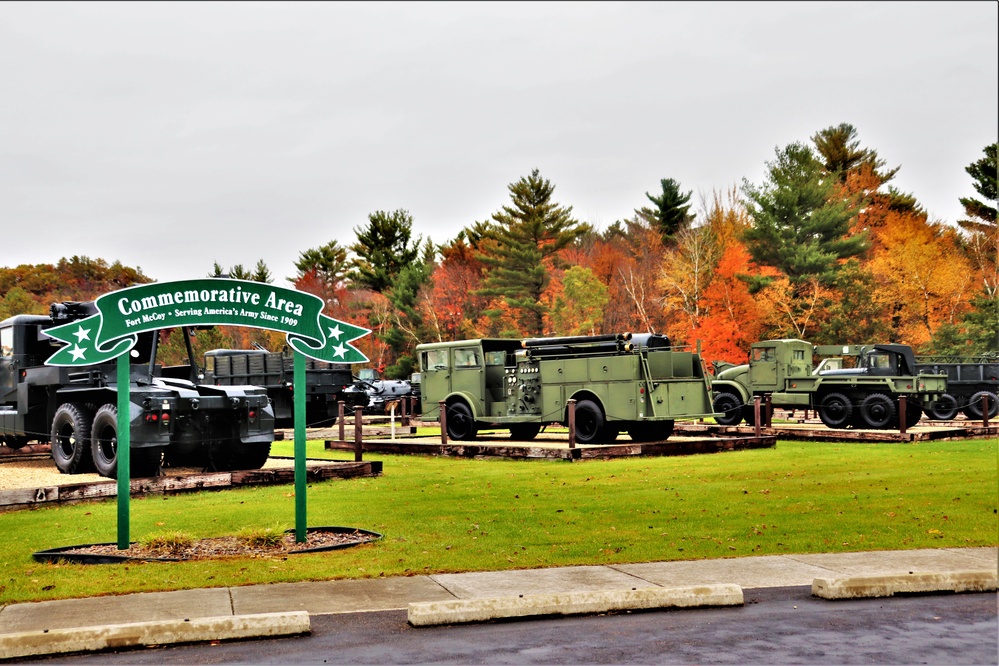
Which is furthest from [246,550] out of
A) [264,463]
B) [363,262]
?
[363,262]

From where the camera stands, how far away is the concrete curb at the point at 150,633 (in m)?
6.71

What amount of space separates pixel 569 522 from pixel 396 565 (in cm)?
296

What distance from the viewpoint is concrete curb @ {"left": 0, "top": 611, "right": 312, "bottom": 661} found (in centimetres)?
671

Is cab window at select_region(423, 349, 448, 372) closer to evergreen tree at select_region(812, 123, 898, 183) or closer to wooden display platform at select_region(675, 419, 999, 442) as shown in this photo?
wooden display platform at select_region(675, 419, 999, 442)

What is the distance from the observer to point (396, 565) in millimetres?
9680

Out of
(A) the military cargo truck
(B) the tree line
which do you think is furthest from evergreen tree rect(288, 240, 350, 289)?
(A) the military cargo truck

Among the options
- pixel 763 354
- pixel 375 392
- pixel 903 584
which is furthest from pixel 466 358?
pixel 903 584

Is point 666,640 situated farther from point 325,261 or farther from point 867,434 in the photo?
point 325,261

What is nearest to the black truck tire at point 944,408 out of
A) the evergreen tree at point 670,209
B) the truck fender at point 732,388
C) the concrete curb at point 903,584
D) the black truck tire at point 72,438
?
the truck fender at point 732,388

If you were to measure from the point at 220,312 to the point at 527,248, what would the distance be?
50905mm

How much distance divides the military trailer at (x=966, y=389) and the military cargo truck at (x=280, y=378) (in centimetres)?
1701

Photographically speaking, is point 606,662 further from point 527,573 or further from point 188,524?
point 188,524

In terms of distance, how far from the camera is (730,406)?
3041cm

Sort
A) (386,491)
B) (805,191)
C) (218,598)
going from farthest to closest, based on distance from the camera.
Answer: (805,191) < (386,491) < (218,598)
